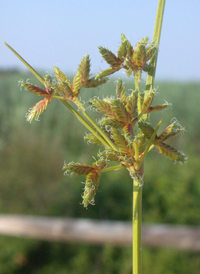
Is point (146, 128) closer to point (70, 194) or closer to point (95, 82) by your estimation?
point (95, 82)

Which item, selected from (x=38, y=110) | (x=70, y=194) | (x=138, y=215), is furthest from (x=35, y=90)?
(x=70, y=194)

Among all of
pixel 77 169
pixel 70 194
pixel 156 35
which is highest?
pixel 156 35

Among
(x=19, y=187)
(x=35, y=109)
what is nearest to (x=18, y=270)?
(x=19, y=187)

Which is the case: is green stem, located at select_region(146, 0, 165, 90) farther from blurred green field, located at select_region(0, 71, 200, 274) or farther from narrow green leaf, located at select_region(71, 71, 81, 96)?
blurred green field, located at select_region(0, 71, 200, 274)

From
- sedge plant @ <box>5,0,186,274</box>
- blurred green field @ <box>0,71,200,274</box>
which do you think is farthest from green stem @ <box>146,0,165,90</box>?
blurred green field @ <box>0,71,200,274</box>

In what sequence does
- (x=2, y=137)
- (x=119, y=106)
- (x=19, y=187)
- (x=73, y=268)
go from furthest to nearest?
(x=2, y=137), (x=19, y=187), (x=73, y=268), (x=119, y=106)

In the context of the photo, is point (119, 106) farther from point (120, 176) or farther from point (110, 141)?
point (120, 176)

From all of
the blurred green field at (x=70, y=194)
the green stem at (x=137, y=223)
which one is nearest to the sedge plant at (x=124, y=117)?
the green stem at (x=137, y=223)
